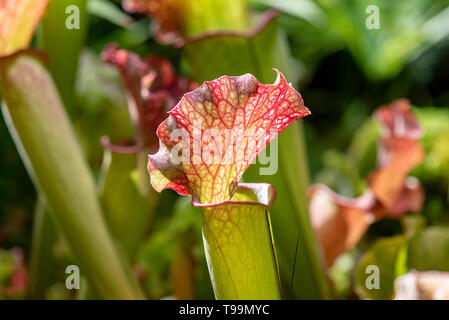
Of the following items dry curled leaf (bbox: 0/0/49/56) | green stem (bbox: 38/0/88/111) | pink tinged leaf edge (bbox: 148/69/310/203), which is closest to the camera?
pink tinged leaf edge (bbox: 148/69/310/203)

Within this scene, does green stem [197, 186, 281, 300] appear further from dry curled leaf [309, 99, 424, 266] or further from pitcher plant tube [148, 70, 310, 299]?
dry curled leaf [309, 99, 424, 266]

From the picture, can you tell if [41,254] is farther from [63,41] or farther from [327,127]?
[327,127]

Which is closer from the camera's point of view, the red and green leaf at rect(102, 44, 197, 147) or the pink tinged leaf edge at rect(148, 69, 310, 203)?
the pink tinged leaf edge at rect(148, 69, 310, 203)

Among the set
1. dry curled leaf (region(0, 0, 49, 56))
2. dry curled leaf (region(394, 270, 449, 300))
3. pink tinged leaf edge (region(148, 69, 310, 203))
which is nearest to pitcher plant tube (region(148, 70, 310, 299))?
pink tinged leaf edge (region(148, 69, 310, 203))

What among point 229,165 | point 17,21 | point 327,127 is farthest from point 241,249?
point 327,127
